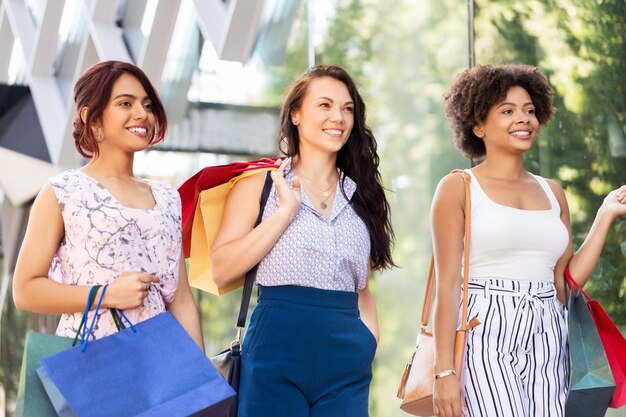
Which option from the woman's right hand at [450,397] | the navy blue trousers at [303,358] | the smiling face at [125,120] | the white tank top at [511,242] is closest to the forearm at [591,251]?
the white tank top at [511,242]

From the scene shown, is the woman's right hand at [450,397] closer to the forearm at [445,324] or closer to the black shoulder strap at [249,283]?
the forearm at [445,324]

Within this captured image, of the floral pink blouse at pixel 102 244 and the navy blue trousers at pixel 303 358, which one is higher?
the floral pink blouse at pixel 102 244

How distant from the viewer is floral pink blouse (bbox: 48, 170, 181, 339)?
148 inches

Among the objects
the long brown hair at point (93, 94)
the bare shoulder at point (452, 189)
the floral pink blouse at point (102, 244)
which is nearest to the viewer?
the floral pink blouse at point (102, 244)

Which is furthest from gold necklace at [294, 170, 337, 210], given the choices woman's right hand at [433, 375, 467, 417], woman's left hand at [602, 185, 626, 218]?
woman's left hand at [602, 185, 626, 218]

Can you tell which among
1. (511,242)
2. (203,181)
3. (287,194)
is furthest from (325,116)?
(511,242)

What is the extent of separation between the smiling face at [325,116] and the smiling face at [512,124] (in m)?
0.70

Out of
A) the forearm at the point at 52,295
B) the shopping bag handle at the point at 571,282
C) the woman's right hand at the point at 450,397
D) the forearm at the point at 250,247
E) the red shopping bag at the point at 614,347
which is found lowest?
the woman's right hand at the point at 450,397

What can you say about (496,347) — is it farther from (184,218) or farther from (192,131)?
(192,131)

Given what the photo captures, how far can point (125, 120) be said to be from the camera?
13.0ft

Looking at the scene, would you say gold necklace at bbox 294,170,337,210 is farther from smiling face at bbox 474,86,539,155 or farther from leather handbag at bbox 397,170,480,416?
smiling face at bbox 474,86,539,155

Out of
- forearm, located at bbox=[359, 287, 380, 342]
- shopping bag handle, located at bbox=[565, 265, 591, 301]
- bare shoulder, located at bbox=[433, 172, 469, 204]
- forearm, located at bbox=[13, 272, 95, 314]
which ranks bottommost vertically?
forearm, located at bbox=[359, 287, 380, 342]

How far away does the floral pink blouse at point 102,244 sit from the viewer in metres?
3.77

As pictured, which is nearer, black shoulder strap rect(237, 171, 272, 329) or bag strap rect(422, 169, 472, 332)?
black shoulder strap rect(237, 171, 272, 329)
